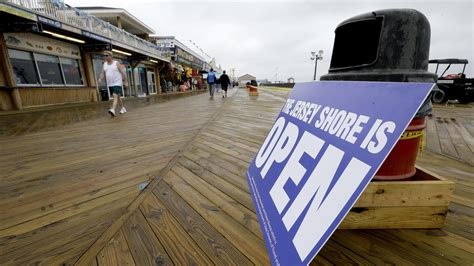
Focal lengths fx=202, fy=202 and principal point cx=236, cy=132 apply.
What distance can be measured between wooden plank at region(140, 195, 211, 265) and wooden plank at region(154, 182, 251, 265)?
33mm

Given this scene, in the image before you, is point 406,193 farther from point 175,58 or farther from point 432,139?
point 175,58

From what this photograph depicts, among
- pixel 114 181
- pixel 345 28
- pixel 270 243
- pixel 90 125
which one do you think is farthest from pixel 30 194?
pixel 90 125

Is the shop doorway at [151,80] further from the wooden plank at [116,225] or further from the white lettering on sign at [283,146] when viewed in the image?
the white lettering on sign at [283,146]

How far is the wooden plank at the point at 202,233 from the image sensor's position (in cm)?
115

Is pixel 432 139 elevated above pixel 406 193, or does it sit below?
below

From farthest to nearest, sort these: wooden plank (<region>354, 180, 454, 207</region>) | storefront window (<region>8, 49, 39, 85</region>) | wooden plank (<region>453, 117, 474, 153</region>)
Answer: storefront window (<region>8, 49, 39, 85</region>) < wooden plank (<region>453, 117, 474, 153</region>) < wooden plank (<region>354, 180, 454, 207</region>)

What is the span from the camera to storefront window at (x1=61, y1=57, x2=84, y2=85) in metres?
10.0

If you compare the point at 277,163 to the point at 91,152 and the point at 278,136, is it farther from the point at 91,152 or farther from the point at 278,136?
the point at 91,152

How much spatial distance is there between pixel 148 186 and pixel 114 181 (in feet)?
1.39

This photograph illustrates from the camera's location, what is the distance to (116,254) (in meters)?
1.17

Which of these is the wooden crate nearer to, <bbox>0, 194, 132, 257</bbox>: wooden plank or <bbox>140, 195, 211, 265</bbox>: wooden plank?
<bbox>140, 195, 211, 265</bbox>: wooden plank

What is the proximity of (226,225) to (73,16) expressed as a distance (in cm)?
1254

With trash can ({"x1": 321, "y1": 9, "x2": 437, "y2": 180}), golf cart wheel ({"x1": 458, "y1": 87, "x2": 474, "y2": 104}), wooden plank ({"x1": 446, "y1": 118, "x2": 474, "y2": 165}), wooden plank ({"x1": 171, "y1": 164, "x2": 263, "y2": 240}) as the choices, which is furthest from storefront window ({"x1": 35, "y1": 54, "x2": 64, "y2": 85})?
golf cart wheel ({"x1": 458, "y1": 87, "x2": 474, "y2": 104})

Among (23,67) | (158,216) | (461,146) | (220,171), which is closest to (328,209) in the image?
(158,216)
